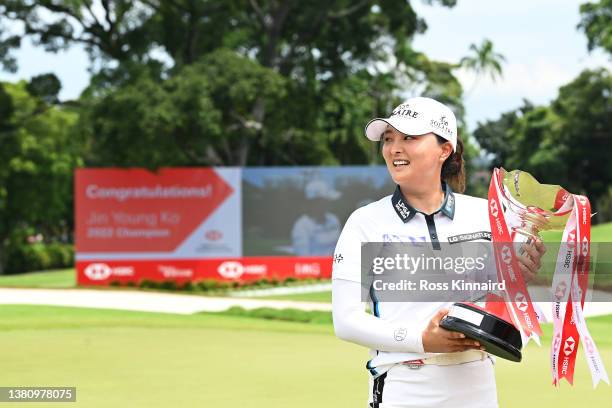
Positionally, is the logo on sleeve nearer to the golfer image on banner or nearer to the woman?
the woman

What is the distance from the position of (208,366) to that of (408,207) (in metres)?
6.16

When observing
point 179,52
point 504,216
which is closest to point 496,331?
point 504,216

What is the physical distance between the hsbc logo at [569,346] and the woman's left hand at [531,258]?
0.72ft

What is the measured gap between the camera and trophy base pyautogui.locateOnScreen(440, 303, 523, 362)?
9.35 ft

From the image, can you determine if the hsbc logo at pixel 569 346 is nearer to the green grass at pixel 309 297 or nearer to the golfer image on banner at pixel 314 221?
the green grass at pixel 309 297

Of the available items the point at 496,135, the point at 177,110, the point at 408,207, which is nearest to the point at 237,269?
the point at 177,110

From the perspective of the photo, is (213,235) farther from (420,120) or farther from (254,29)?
(420,120)

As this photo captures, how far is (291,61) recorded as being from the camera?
33281mm

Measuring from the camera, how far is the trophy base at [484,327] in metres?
2.85

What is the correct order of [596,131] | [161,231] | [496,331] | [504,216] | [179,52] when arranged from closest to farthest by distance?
[496,331] → [504,216] → [161,231] → [179,52] → [596,131]

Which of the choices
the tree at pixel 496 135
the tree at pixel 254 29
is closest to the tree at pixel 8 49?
the tree at pixel 254 29

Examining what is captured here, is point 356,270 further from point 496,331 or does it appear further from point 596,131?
point 596,131

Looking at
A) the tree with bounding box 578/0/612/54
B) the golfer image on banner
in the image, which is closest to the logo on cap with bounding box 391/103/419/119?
the golfer image on banner

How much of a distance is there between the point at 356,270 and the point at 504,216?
1.57ft
